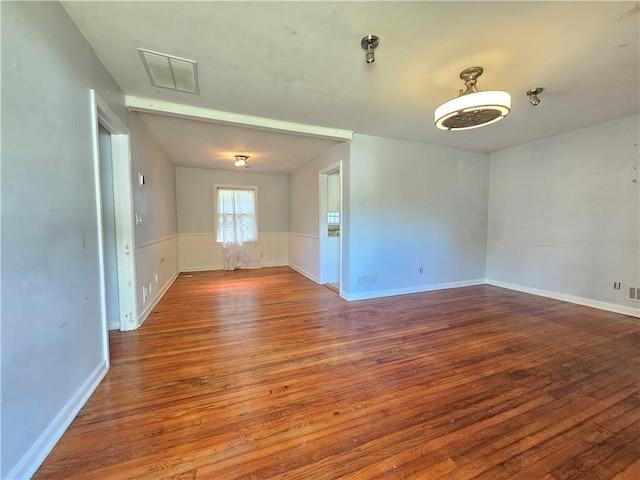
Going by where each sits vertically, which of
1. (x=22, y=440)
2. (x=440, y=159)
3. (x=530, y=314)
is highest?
(x=440, y=159)

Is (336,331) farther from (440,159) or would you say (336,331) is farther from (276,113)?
(440,159)

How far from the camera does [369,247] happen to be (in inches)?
151

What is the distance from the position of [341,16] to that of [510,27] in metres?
1.10

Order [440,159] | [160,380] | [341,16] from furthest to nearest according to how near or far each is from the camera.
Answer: [440,159], [160,380], [341,16]

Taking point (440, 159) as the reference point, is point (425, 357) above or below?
below

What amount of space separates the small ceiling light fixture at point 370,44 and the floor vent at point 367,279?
276 centimetres

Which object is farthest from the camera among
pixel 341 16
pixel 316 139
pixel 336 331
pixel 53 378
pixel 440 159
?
pixel 440 159

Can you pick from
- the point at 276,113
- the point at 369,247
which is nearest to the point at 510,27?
the point at 276,113

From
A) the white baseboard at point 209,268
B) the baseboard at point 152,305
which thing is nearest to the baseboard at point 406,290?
the baseboard at point 152,305

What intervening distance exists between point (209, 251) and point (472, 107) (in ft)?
19.6

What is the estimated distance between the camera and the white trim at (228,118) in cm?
259

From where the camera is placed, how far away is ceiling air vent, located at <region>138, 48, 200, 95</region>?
195 centimetres

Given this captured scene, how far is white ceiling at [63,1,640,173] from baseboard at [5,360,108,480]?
2.31m

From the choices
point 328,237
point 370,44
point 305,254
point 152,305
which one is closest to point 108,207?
point 152,305
